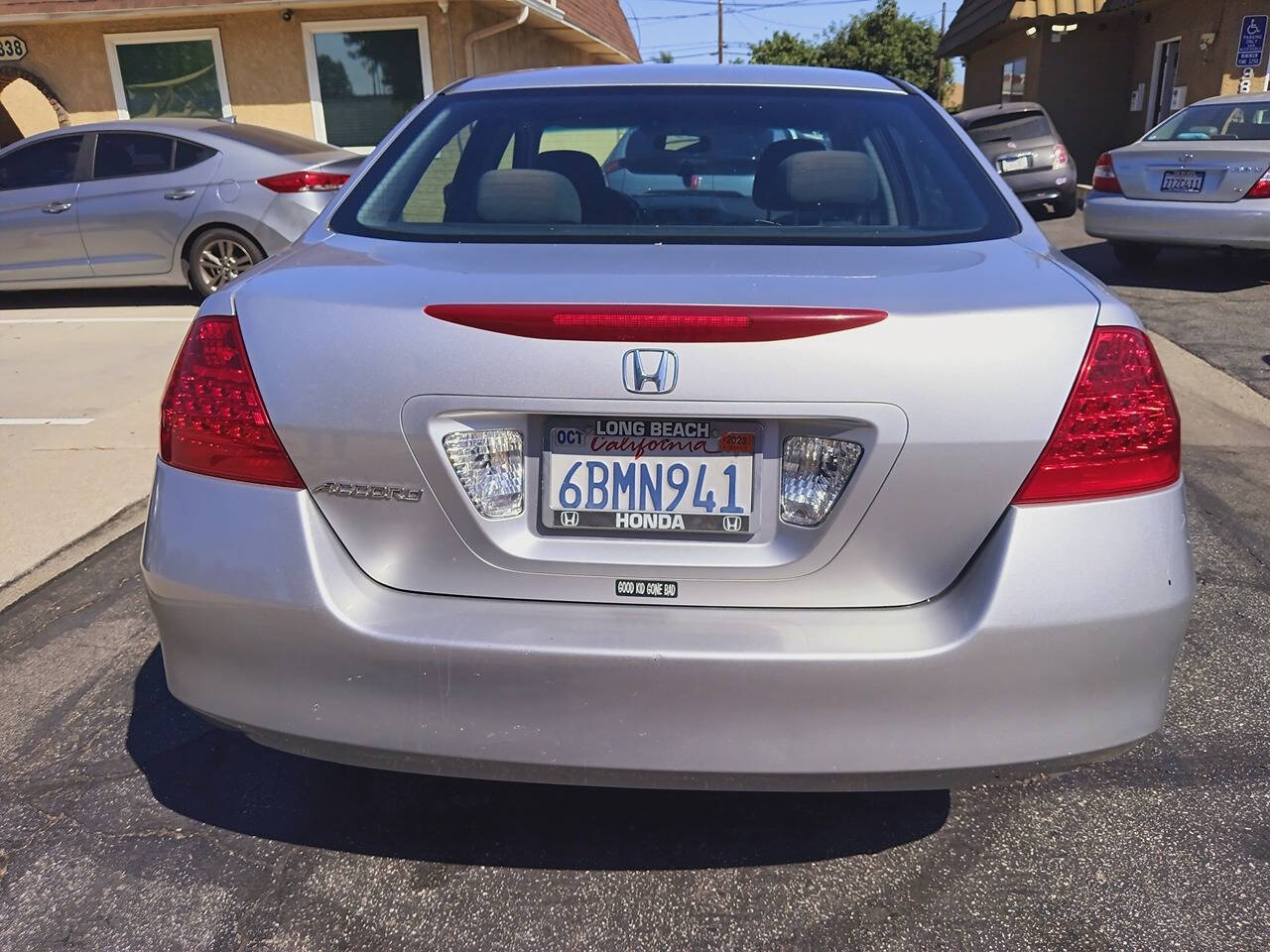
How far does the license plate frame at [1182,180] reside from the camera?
8.95 meters

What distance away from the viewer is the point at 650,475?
1929 millimetres

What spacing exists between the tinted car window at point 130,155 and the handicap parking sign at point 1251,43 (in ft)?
42.9

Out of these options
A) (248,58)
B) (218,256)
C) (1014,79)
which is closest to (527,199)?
(218,256)

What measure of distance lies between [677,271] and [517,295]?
303 mm

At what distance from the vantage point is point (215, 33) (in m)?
14.3

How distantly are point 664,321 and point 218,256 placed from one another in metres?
7.84

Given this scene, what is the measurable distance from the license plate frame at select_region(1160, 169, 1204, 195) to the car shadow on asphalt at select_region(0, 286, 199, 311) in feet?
26.6

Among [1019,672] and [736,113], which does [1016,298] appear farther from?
[736,113]

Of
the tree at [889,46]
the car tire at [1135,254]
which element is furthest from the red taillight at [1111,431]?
the tree at [889,46]

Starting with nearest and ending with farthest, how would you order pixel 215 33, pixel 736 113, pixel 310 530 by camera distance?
pixel 310 530
pixel 736 113
pixel 215 33

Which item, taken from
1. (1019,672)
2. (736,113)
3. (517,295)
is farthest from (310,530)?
(736,113)

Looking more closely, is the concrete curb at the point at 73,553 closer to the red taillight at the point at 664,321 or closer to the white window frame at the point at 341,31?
the red taillight at the point at 664,321

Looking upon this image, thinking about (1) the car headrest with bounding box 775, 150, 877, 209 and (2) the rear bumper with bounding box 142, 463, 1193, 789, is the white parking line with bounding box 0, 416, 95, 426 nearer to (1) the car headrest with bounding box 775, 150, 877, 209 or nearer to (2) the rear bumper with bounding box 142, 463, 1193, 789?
(2) the rear bumper with bounding box 142, 463, 1193, 789

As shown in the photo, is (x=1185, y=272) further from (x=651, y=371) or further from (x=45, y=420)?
(x=651, y=371)
